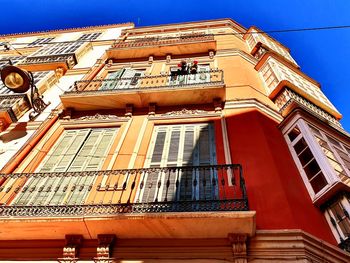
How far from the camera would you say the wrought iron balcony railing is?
513 cm

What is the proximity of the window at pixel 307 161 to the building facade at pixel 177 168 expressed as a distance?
3 centimetres

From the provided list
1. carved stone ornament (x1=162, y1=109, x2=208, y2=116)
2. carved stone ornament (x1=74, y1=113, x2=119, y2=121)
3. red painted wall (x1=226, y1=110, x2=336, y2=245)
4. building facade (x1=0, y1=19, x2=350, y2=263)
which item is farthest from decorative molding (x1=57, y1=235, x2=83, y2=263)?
carved stone ornament (x1=162, y1=109, x2=208, y2=116)

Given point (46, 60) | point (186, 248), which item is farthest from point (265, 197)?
point (46, 60)

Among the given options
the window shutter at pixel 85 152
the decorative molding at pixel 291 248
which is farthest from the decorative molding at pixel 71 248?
the decorative molding at pixel 291 248

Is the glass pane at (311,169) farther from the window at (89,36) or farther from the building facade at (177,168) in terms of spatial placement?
the window at (89,36)

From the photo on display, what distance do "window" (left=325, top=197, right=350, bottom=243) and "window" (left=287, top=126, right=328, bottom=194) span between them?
490 millimetres

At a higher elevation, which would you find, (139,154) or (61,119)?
(61,119)

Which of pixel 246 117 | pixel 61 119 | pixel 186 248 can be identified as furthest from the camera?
pixel 61 119

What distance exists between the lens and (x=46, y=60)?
12.9 m

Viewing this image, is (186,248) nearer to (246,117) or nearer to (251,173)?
(251,173)

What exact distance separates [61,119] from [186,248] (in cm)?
565

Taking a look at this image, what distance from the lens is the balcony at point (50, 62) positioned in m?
12.4

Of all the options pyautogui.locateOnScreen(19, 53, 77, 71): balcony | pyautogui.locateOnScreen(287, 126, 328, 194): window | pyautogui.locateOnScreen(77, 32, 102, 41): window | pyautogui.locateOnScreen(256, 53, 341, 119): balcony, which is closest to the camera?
pyautogui.locateOnScreen(287, 126, 328, 194): window

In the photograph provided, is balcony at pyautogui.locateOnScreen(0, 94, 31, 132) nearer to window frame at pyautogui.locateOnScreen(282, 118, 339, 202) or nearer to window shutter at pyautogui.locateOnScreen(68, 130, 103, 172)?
window shutter at pyautogui.locateOnScreen(68, 130, 103, 172)
